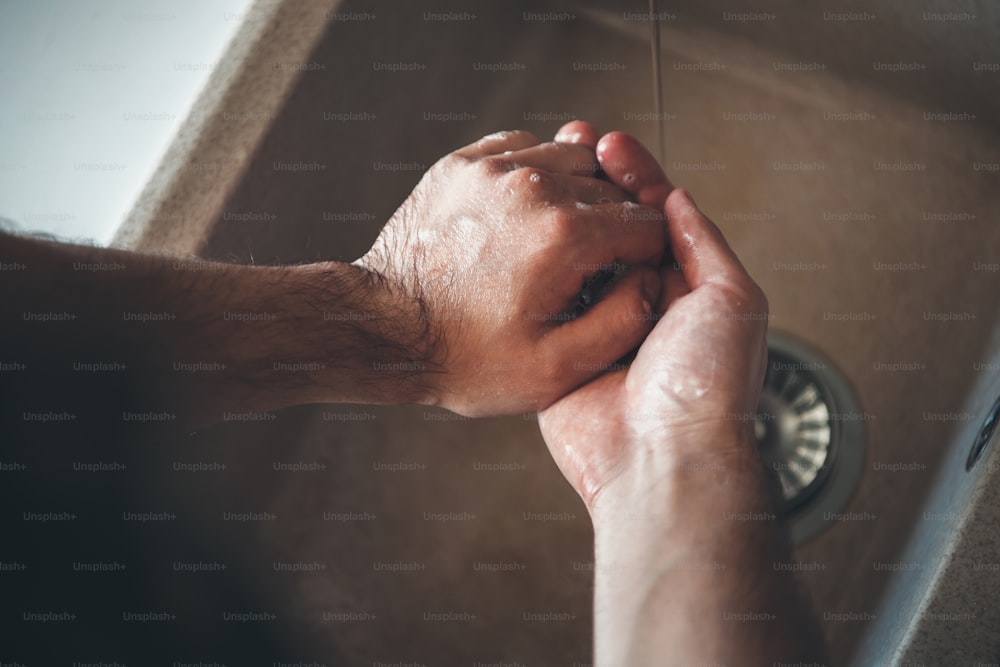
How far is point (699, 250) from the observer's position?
791 millimetres

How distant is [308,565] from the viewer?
1.07 metres

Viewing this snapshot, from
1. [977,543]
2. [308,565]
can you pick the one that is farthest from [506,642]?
[977,543]

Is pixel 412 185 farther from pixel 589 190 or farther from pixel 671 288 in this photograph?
pixel 671 288

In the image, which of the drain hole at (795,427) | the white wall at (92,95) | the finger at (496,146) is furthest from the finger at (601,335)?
the white wall at (92,95)

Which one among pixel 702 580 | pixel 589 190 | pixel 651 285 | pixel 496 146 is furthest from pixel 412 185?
pixel 702 580

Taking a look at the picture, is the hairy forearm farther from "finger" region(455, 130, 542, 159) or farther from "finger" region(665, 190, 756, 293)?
"finger" region(665, 190, 756, 293)

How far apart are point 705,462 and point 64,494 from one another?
74cm

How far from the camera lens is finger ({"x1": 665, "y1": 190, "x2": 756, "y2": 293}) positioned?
0.75 metres

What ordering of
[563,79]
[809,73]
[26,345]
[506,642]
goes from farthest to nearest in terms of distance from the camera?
[563,79] → [809,73] → [506,642] → [26,345]

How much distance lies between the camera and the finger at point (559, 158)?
2.82 ft

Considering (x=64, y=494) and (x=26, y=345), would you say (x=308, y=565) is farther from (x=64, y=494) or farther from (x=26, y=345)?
(x=26, y=345)

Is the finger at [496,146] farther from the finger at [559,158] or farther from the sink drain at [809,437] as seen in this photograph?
the sink drain at [809,437]

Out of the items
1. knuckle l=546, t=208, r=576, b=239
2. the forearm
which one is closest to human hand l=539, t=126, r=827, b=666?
the forearm

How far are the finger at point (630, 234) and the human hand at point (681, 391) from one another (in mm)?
20
